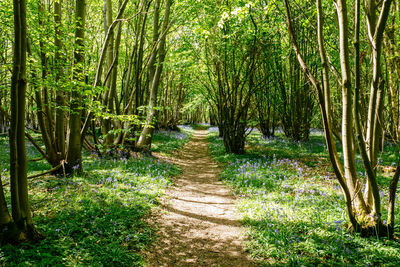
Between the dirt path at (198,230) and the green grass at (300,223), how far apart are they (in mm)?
339

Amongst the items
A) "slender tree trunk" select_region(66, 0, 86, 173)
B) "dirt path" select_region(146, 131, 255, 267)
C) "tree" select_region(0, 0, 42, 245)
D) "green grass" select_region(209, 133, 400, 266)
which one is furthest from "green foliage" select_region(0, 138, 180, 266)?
"green grass" select_region(209, 133, 400, 266)

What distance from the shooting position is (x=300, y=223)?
4527 millimetres

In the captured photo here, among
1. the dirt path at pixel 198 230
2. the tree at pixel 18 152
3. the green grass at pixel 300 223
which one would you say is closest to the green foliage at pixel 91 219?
the tree at pixel 18 152

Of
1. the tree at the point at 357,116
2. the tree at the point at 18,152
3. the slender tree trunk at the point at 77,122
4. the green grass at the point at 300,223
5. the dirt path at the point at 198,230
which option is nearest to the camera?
the tree at the point at 18,152

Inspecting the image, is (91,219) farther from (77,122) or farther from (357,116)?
(357,116)

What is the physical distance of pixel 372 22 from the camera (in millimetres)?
3578

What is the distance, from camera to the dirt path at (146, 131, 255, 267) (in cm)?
385

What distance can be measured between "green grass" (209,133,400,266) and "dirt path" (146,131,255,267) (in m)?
0.34

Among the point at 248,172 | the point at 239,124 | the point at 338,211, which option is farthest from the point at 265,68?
the point at 338,211

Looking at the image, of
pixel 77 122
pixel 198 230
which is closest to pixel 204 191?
pixel 198 230

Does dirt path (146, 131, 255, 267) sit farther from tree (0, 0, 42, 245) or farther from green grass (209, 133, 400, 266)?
tree (0, 0, 42, 245)

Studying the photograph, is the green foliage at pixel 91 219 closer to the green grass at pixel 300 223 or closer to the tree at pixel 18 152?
the tree at pixel 18 152

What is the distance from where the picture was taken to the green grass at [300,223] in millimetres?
3502

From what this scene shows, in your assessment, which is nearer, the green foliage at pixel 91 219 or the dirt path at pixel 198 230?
the green foliage at pixel 91 219
